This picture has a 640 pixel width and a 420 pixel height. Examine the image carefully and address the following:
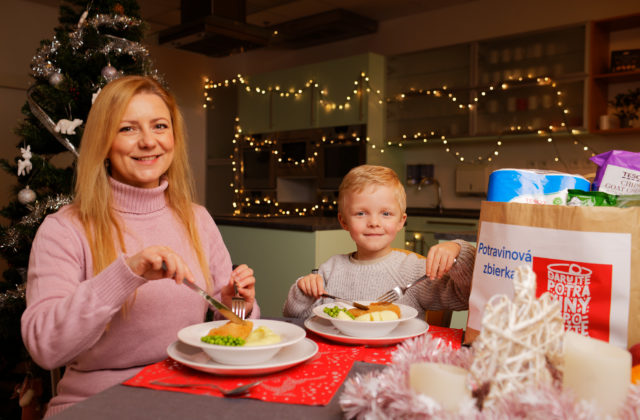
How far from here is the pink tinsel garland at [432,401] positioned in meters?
0.44

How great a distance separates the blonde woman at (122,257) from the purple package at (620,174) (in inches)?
29.5

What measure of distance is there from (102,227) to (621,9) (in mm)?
4018

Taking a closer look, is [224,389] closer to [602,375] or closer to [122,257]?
[122,257]

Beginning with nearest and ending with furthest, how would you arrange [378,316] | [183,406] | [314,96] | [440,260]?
[183,406]
[378,316]
[440,260]
[314,96]

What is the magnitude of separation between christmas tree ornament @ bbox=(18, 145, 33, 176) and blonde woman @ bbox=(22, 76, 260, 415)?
0.95 meters

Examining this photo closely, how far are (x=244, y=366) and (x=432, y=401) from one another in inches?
13.2

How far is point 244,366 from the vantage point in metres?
0.73

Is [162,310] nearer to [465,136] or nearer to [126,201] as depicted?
[126,201]

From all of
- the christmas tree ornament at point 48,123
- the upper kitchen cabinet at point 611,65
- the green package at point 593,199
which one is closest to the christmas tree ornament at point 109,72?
the christmas tree ornament at point 48,123

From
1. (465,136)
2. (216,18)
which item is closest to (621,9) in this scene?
(465,136)

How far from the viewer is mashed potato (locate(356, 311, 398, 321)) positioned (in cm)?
95

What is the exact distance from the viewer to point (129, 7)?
232 centimetres

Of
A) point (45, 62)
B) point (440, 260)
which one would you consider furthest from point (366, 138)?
point (440, 260)

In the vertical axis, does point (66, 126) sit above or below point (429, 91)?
below
